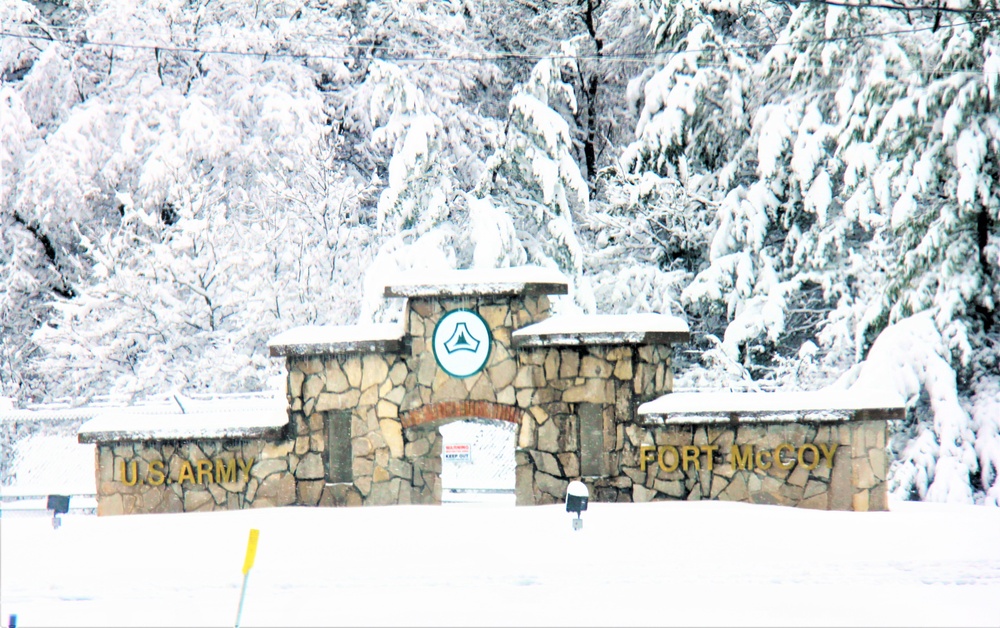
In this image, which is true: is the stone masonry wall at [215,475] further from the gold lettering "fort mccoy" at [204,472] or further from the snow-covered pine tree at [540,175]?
the snow-covered pine tree at [540,175]

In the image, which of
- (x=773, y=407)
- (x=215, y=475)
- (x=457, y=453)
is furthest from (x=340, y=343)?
(x=457, y=453)

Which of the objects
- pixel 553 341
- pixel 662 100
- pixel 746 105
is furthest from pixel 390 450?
pixel 746 105

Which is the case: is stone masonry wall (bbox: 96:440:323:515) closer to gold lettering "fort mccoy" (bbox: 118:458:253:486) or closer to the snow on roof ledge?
gold lettering "fort mccoy" (bbox: 118:458:253:486)

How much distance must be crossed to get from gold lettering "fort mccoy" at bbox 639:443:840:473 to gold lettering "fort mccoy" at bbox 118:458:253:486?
4.58 metres


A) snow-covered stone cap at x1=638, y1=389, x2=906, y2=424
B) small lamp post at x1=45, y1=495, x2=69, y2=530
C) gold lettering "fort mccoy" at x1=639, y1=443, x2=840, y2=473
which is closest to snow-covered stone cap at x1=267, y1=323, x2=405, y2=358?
small lamp post at x1=45, y1=495, x2=69, y2=530

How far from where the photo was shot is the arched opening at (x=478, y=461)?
1810 centimetres

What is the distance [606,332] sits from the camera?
12578mm

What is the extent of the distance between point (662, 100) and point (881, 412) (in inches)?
409

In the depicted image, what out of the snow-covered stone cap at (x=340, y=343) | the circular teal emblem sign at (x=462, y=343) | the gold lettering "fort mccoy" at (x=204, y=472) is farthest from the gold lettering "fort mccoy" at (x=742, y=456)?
the gold lettering "fort mccoy" at (x=204, y=472)

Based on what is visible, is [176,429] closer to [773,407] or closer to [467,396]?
[467,396]

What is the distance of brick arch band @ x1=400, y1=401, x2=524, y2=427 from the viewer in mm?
12859

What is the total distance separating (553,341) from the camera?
498 inches

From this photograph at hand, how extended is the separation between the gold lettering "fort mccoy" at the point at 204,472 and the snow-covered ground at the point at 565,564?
634 millimetres

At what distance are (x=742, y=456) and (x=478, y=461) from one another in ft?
26.0
